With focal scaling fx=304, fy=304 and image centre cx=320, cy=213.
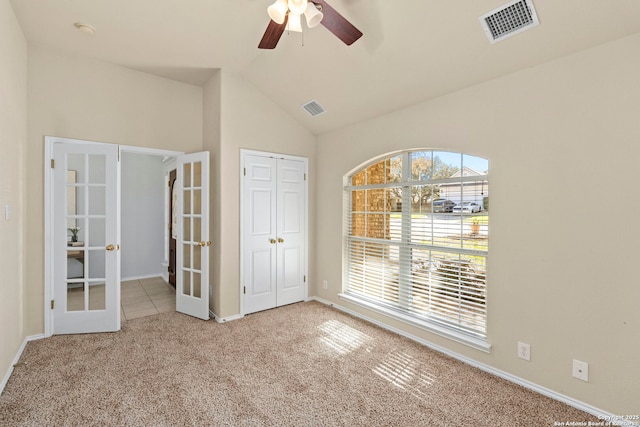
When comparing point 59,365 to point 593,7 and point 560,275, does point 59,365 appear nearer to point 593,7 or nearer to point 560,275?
point 560,275

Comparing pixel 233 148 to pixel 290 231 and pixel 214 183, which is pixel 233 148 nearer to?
pixel 214 183

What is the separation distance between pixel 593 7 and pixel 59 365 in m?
4.70

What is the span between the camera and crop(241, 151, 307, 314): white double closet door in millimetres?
3854

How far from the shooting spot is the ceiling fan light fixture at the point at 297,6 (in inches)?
69.9

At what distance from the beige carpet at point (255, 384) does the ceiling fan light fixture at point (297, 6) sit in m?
2.54

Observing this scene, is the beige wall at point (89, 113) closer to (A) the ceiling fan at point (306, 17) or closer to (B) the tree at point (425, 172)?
(A) the ceiling fan at point (306, 17)

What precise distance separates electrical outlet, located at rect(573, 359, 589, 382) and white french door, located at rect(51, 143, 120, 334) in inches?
164

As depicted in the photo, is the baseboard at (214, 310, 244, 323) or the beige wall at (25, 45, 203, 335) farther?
the baseboard at (214, 310, 244, 323)

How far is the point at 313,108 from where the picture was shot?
3857mm

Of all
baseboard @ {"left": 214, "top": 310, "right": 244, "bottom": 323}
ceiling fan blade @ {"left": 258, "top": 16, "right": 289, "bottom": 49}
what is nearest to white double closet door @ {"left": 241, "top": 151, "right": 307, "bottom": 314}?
baseboard @ {"left": 214, "top": 310, "right": 244, "bottom": 323}

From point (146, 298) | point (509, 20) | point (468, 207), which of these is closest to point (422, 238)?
point (468, 207)

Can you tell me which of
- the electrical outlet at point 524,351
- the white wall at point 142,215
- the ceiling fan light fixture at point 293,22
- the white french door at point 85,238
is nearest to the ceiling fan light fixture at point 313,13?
the ceiling fan light fixture at point 293,22

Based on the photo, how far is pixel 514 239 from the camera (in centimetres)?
245

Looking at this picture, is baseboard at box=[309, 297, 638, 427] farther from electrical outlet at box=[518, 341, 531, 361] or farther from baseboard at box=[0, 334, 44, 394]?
baseboard at box=[0, 334, 44, 394]
